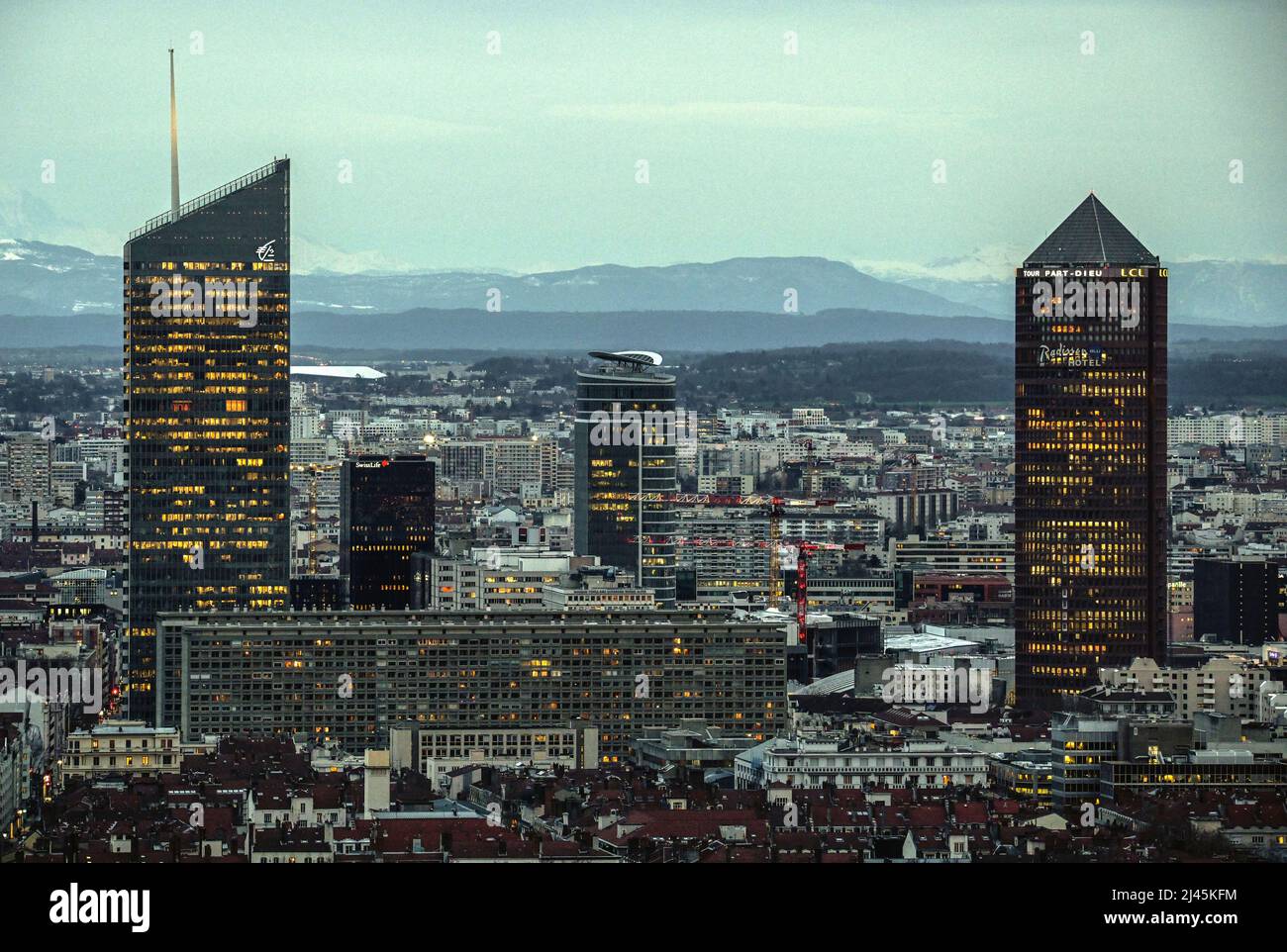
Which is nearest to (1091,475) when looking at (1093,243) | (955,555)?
(1093,243)

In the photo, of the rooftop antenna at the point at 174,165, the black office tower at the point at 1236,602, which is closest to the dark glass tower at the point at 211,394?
the rooftop antenna at the point at 174,165

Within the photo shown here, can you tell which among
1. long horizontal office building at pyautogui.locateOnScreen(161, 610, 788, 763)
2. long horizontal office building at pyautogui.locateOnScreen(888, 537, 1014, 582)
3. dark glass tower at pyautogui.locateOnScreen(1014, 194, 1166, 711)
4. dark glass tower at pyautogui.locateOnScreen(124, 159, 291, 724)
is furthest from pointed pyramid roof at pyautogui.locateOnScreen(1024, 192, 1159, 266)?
long horizontal office building at pyautogui.locateOnScreen(888, 537, 1014, 582)

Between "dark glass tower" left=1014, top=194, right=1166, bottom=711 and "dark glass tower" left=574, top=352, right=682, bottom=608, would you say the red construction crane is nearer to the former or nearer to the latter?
"dark glass tower" left=574, top=352, right=682, bottom=608

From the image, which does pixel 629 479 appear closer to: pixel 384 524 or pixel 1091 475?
pixel 384 524

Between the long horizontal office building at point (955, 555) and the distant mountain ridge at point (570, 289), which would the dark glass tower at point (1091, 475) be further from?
the long horizontal office building at point (955, 555)
